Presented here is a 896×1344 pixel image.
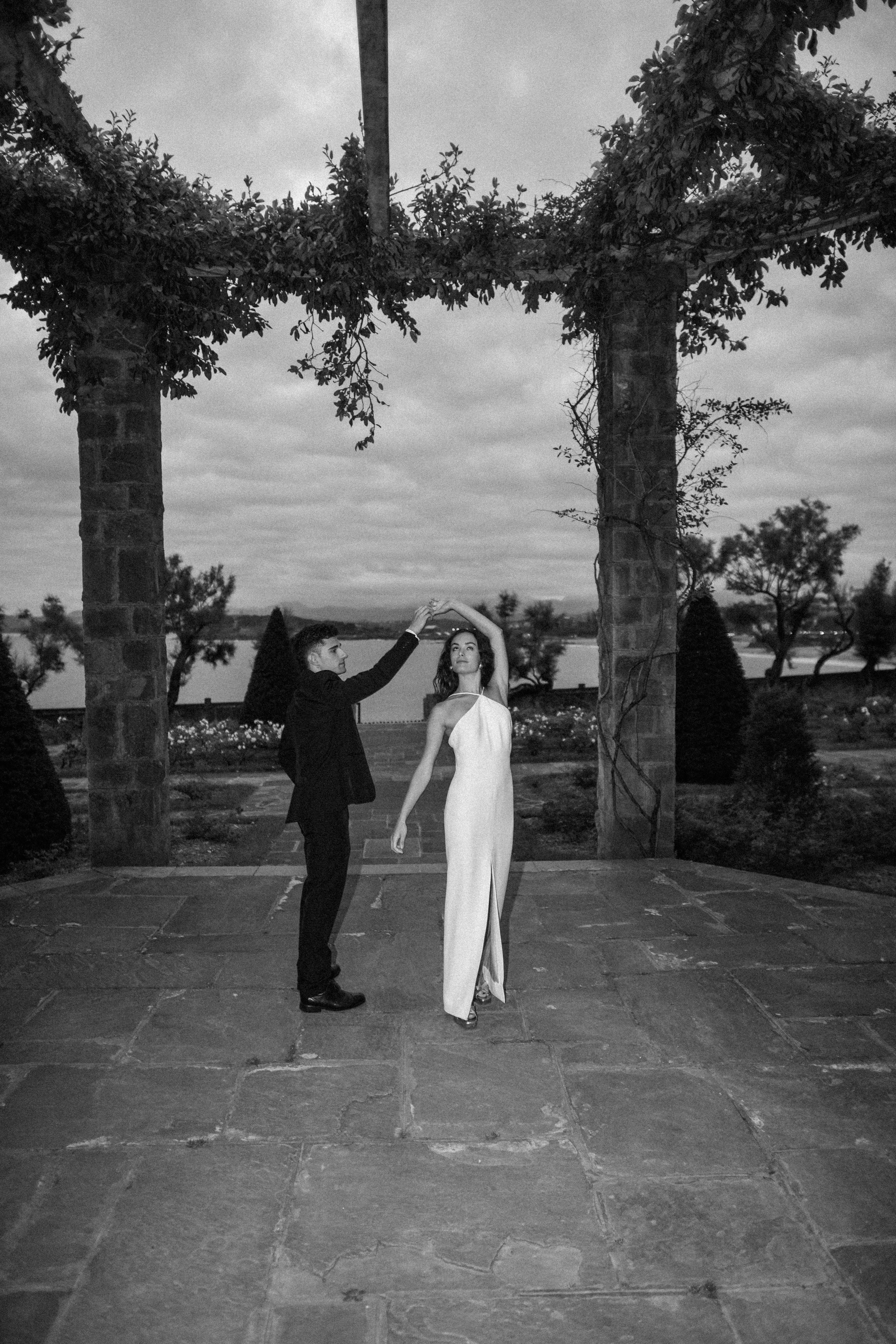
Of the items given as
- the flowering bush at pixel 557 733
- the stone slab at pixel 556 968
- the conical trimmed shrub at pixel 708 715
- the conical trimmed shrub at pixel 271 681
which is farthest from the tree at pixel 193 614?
the stone slab at pixel 556 968

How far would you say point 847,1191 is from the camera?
9.25 feet

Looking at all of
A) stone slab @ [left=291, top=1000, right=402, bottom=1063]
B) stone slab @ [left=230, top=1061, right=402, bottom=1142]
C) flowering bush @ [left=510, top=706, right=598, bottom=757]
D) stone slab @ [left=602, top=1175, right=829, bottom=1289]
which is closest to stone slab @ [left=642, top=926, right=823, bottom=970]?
stone slab @ [left=291, top=1000, right=402, bottom=1063]

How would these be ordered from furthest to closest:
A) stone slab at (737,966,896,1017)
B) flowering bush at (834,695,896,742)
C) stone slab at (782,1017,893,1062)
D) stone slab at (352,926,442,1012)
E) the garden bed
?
1. flowering bush at (834,695,896,742)
2. the garden bed
3. stone slab at (352,926,442,1012)
4. stone slab at (737,966,896,1017)
5. stone slab at (782,1017,893,1062)

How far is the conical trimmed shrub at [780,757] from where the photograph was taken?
881cm

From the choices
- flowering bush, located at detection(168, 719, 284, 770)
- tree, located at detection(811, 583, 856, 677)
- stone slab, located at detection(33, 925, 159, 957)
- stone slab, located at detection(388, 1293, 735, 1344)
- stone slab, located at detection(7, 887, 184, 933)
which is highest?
tree, located at detection(811, 583, 856, 677)

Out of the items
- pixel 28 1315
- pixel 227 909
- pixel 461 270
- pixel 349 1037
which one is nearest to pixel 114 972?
pixel 227 909

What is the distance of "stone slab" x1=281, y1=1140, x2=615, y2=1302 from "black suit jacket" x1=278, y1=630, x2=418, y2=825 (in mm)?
1454

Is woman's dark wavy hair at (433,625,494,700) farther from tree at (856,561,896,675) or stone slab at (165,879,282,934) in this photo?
tree at (856,561,896,675)

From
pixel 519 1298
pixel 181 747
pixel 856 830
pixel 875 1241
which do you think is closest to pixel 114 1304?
pixel 519 1298

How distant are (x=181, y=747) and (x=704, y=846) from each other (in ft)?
28.7

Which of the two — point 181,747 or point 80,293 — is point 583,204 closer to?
point 80,293

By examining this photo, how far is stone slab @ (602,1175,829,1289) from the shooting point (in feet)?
8.02

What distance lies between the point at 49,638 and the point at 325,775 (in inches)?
880

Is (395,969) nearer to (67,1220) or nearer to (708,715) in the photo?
(67,1220)
